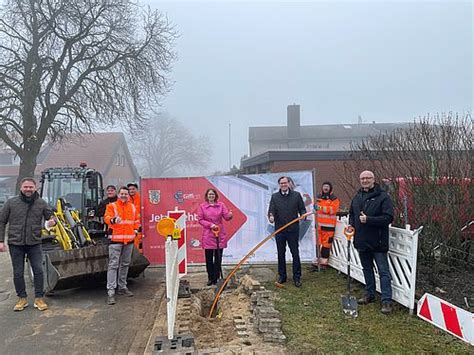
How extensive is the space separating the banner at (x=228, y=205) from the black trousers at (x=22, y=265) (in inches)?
94.5

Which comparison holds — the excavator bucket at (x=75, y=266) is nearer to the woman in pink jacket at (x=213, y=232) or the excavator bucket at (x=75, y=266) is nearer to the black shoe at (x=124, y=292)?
the black shoe at (x=124, y=292)

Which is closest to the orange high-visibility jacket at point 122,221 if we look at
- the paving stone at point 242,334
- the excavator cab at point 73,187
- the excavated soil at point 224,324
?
the excavated soil at point 224,324

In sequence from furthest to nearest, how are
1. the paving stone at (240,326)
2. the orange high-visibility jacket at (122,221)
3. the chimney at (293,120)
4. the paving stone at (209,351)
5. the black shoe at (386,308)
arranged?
the chimney at (293,120) → the orange high-visibility jacket at (122,221) → the black shoe at (386,308) → the paving stone at (240,326) → the paving stone at (209,351)

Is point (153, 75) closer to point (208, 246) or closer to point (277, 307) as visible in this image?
point (208, 246)

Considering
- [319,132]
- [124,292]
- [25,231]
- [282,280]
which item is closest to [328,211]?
[282,280]

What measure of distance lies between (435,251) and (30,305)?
20.4 feet

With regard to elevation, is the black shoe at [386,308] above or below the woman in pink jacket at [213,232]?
below

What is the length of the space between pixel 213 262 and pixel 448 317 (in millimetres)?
3753

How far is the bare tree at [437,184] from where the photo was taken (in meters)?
6.32

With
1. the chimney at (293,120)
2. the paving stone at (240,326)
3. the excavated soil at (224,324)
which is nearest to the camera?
the excavated soil at (224,324)

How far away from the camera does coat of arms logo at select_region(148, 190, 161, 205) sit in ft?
28.4

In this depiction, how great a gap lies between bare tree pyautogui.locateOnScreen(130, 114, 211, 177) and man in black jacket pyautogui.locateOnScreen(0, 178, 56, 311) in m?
65.8

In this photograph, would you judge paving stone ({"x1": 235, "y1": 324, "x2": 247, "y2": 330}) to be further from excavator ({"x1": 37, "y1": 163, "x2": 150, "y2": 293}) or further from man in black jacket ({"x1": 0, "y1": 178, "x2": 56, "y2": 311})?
man in black jacket ({"x1": 0, "y1": 178, "x2": 56, "y2": 311})

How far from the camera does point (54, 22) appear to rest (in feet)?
74.5
